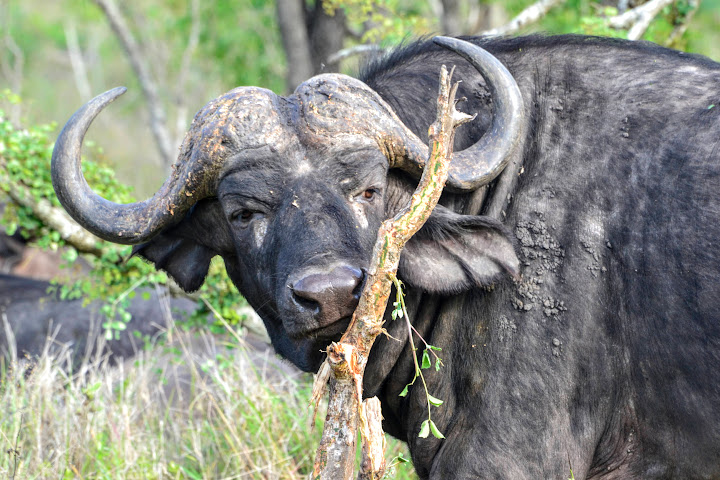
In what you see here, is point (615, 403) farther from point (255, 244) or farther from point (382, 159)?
point (255, 244)

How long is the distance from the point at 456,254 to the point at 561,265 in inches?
18.0

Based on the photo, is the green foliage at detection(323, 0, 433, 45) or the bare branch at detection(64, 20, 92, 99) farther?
the bare branch at detection(64, 20, 92, 99)

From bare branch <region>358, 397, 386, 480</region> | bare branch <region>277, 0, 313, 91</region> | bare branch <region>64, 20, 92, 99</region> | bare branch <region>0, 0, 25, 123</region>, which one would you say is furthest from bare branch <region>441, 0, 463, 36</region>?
bare branch <region>64, 20, 92, 99</region>

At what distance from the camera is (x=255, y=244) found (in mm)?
3500

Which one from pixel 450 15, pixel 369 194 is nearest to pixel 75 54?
pixel 450 15

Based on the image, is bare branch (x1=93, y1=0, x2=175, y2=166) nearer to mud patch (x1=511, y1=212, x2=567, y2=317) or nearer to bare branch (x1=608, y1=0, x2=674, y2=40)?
bare branch (x1=608, y1=0, x2=674, y2=40)

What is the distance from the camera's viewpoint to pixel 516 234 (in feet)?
11.0

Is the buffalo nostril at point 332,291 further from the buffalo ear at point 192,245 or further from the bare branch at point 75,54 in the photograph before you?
the bare branch at point 75,54

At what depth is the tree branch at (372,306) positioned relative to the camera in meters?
2.61

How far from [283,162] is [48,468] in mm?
2448

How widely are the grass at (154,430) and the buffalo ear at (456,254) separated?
5.49ft

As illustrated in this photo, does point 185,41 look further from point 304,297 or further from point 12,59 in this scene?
point 304,297

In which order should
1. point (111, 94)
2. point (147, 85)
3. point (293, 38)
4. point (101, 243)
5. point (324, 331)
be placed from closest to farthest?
point (324, 331), point (111, 94), point (101, 243), point (293, 38), point (147, 85)

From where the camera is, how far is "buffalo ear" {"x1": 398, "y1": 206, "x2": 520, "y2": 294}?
329 cm
